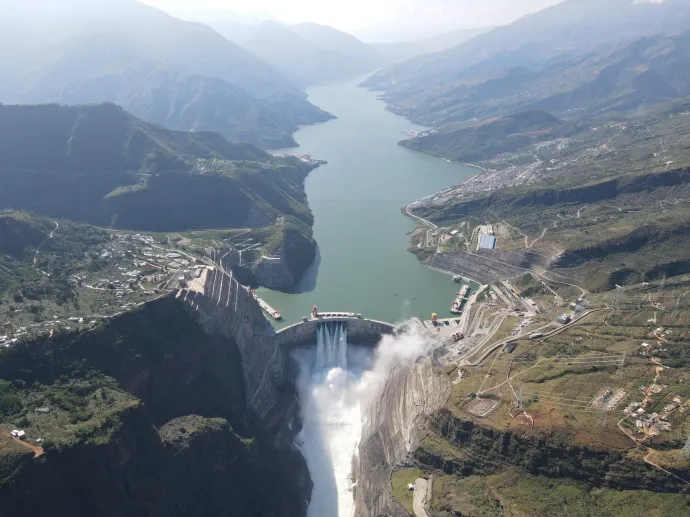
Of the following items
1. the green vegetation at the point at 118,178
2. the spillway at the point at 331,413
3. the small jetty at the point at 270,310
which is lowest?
the spillway at the point at 331,413

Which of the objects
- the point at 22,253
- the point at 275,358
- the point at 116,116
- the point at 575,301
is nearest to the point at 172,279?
the point at 275,358

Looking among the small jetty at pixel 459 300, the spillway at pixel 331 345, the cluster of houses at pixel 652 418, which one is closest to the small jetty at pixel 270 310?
the spillway at pixel 331 345

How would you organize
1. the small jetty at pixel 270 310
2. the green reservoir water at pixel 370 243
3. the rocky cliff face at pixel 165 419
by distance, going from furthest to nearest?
1. the green reservoir water at pixel 370 243
2. the small jetty at pixel 270 310
3. the rocky cliff face at pixel 165 419

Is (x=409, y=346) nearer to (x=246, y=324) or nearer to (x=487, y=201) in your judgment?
(x=246, y=324)

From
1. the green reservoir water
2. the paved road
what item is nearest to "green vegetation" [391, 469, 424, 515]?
the paved road

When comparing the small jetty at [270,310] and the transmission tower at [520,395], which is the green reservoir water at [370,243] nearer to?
the small jetty at [270,310]

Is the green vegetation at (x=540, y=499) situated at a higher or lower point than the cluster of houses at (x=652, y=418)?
lower

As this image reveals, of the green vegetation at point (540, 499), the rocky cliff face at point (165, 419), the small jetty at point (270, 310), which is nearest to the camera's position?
the green vegetation at point (540, 499)

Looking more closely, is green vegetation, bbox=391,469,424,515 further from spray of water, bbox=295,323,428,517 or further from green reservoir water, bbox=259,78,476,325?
green reservoir water, bbox=259,78,476,325
